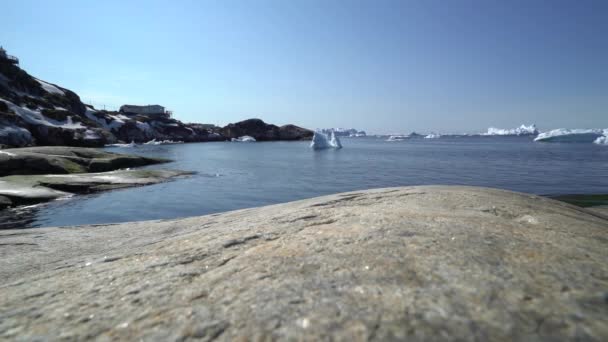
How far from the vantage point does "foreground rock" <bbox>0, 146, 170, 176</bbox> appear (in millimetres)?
16000

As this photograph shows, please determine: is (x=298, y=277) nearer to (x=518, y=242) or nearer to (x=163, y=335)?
(x=163, y=335)

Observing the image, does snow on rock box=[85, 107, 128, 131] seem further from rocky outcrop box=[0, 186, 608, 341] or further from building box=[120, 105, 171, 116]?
rocky outcrop box=[0, 186, 608, 341]

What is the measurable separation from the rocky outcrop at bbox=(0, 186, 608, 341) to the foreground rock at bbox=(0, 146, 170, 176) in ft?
56.8

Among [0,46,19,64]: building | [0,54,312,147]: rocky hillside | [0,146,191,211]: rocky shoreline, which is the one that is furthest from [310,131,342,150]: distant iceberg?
[0,46,19,64]: building

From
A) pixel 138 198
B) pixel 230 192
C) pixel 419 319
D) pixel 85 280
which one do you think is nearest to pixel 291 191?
pixel 230 192

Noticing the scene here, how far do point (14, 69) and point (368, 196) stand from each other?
91111 millimetres

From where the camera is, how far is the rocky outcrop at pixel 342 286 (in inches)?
62.4

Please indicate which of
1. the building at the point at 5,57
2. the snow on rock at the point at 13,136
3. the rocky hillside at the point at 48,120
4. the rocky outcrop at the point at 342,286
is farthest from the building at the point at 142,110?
the rocky outcrop at the point at 342,286

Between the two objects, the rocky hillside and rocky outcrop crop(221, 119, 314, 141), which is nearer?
the rocky hillside

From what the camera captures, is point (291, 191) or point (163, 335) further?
point (291, 191)

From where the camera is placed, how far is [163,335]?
1.66 m

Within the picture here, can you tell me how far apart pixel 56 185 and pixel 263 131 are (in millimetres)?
147947

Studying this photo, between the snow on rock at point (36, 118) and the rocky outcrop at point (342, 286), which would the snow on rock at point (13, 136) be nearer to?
the snow on rock at point (36, 118)

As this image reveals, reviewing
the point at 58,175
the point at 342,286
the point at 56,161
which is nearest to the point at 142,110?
the point at 56,161
